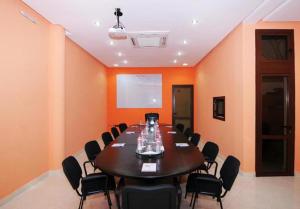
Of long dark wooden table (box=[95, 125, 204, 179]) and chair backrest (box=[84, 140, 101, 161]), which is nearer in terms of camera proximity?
long dark wooden table (box=[95, 125, 204, 179])

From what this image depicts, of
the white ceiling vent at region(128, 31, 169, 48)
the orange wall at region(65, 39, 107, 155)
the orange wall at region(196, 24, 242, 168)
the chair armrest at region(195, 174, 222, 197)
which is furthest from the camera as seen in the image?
the orange wall at region(65, 39, 107, 155)

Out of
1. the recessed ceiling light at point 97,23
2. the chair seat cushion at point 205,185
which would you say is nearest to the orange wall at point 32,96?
the recessed ceiling light at point 97,23

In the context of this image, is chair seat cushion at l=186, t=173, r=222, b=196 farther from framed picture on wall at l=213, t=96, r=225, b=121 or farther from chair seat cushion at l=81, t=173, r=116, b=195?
framed picture on wall at l=213, t=96, r=225, b=121

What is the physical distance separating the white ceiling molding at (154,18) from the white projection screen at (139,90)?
3138 mm

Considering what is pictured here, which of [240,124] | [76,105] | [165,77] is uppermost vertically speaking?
[165,77]

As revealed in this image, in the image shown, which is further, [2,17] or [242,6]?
[242,6]

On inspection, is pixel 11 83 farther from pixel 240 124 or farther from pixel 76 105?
pixel 240 124

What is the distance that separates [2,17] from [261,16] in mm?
4242

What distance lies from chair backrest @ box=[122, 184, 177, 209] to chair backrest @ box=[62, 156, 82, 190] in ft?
3.18

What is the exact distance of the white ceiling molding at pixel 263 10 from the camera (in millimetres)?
3160

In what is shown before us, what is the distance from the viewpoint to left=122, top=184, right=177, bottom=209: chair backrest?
155 cm

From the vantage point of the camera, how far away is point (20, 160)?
319 centimetres

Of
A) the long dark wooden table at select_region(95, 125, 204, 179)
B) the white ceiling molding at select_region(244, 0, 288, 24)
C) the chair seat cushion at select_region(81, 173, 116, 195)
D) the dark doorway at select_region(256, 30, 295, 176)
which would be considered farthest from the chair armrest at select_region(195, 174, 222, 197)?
the white ceiling molding at select_region(244, 0, 288, 24)

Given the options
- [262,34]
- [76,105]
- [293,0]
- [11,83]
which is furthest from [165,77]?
[11,83]
